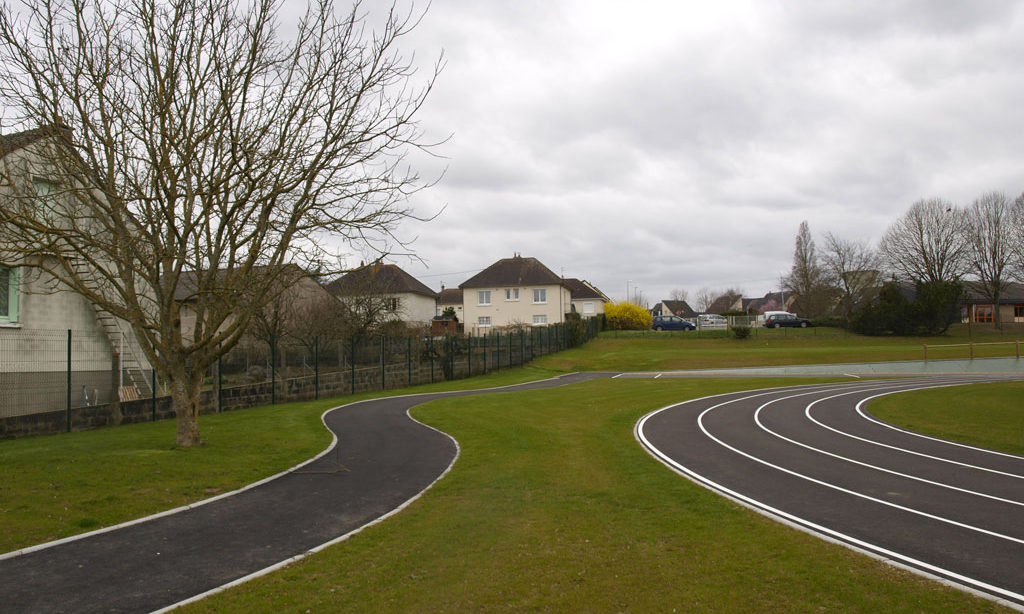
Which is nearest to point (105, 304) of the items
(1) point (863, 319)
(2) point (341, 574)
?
(2) point (341, 574)

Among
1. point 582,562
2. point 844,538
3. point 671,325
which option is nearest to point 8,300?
point 582,562

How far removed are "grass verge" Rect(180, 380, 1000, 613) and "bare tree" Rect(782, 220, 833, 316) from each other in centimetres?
7652

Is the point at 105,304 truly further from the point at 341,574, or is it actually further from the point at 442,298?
the point at 442,298

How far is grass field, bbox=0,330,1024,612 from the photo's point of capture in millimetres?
5984

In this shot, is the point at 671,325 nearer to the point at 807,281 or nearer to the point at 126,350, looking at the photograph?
the point at 807,281

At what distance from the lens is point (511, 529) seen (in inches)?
328

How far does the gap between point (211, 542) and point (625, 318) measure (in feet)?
218

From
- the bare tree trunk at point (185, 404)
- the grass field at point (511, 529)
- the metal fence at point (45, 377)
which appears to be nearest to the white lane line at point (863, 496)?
the grass field at point (511, 529)

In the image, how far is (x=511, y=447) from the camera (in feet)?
49.3

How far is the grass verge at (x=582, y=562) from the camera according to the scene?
5875 millimetres

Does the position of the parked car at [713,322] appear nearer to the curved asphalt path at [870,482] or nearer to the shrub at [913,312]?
the shrub at [913,312]

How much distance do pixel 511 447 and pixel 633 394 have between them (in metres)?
13.6

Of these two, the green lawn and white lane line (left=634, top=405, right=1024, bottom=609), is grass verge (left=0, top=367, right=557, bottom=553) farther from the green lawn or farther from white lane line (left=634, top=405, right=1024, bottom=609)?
the green lawn

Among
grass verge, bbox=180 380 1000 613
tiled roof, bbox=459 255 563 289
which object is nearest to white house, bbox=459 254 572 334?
tiled roof, bbox=459 255 563 289
